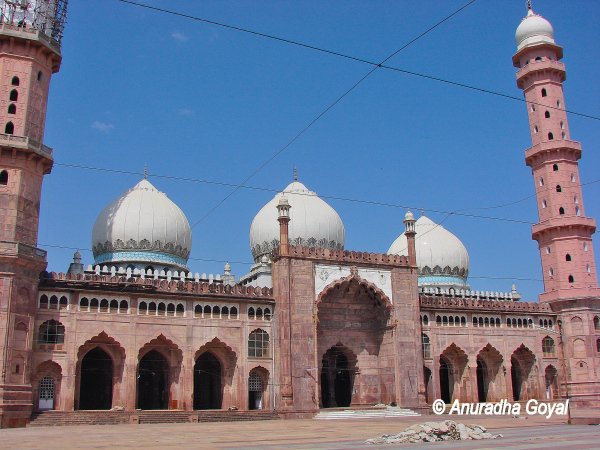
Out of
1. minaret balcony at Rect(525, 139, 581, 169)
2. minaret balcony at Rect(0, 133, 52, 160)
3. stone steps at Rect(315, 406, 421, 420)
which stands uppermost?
minaret balcony at Rect(525, 139, 581, 169)

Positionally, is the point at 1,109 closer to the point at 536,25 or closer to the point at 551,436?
the point at 551,436

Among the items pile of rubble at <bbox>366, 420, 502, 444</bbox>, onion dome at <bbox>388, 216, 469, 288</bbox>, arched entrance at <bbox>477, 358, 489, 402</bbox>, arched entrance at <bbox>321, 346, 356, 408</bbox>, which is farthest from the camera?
onion dome at <bbox>388, 216, 469, 288</bbox>

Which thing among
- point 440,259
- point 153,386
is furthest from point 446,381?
point 153,386

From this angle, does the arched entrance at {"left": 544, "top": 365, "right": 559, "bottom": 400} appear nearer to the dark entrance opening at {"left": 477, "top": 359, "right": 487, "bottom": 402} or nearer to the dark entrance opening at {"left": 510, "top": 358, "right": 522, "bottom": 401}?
the dark entrance opening at {"left": 510, "top": 358, "right": 522, "bottom": 401}

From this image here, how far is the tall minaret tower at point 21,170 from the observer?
2400cm

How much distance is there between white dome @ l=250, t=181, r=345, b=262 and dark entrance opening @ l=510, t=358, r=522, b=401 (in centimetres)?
1212

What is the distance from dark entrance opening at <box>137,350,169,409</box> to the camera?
3203cm

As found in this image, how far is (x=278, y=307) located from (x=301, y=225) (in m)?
7.26

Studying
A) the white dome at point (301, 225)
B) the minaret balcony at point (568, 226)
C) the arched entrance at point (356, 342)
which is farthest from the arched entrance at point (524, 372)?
the white dome at point (301, 225)

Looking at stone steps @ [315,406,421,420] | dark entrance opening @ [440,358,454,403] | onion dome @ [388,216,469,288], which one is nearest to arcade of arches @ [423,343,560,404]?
dark entrance opening @ [440,358,454,403]

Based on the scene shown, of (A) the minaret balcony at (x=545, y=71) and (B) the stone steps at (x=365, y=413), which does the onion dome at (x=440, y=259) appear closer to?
(A) the minaret balcony at (x=545, y=71)

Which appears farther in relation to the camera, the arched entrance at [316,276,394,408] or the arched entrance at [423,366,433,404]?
the arched entrance at [423,366,433,404]

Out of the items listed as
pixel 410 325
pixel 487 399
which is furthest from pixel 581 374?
pixel 410 325

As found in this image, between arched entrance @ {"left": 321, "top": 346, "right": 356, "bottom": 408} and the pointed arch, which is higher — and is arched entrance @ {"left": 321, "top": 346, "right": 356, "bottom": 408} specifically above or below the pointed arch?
below
